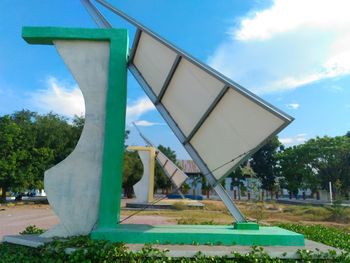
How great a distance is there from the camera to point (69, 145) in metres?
39.4

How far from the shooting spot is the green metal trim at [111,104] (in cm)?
788

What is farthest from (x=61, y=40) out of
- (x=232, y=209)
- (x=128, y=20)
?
(x=232, y=209)

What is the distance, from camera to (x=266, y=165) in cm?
5841

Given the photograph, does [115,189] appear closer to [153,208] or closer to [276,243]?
[276,243]

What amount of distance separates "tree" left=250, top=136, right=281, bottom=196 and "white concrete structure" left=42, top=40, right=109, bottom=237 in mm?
52091

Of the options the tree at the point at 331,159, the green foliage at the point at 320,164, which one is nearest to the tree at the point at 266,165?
the green foliage at the point at 320,164

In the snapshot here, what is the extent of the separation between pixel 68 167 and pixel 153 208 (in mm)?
21228

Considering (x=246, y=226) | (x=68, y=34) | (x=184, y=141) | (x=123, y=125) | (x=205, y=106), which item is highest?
(x=68, y=34)

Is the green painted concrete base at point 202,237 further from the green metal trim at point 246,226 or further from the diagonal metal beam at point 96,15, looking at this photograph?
the diagonal metal beam at point 96,15

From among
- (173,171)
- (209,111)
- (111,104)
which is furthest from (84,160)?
(173,171)

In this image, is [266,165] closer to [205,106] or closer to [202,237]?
[205,106]

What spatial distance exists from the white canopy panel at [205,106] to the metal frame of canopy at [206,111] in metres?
0.02

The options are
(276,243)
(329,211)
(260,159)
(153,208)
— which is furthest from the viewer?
(260,159)

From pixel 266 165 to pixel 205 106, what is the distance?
53.1 meters
